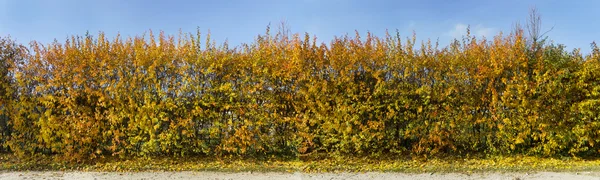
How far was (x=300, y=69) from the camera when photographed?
821cm

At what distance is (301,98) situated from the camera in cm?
838

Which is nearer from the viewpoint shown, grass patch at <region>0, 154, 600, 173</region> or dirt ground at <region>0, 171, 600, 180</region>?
dirt ground at <region>0, 171, 600, 180</region>

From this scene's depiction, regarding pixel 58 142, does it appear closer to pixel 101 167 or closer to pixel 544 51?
pixel 101 167

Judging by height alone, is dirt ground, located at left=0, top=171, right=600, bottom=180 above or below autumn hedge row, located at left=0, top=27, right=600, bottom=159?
below

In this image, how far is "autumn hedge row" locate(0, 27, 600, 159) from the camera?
8.30 metres

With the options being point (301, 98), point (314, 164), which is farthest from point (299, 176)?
point (301, 98)

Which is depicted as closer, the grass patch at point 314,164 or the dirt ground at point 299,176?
the dirt ground at point 299,176

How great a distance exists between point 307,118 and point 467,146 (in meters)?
2.97

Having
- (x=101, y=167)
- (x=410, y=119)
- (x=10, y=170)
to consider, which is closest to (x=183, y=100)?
(x=101, y=167)

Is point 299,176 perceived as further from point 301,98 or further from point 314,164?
point 301,98

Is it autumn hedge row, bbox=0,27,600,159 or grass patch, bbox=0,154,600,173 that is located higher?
autumn hedge row, bbox=0,27,600,159

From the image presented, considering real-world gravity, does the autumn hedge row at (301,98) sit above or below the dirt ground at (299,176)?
above

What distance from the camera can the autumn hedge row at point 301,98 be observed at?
8.30 metres

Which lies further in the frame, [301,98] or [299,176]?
[301,98]
